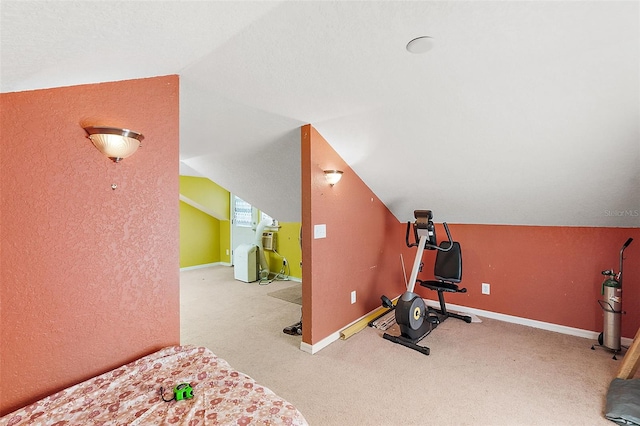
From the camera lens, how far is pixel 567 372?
2.42m

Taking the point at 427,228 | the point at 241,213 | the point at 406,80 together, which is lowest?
the point at 427,228

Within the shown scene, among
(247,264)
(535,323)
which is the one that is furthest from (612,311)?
(247,264)

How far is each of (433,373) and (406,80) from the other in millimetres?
2279

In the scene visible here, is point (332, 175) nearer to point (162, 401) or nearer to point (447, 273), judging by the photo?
point (447, 273)

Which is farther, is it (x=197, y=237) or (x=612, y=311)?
(x=197, y=237)

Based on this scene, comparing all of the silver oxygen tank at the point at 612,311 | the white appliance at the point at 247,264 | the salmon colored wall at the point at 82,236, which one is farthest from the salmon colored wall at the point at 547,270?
the salmon colored wall at the point at 82,236

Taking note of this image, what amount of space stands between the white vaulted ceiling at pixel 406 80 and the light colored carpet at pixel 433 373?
1383 millimetres

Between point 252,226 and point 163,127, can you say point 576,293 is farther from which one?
point 252,226

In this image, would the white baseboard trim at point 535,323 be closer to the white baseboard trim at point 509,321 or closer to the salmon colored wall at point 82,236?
the white baseboard trim at point 509,321

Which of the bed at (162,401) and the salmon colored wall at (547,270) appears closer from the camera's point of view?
the bed at (162,401)

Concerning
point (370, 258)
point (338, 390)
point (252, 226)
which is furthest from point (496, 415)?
point (252, 226)

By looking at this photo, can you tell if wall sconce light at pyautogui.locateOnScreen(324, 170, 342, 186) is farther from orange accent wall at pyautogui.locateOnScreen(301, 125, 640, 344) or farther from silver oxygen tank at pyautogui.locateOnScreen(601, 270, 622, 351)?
silver oxygen tank at pyautogui.locateOnScreen(601, 270, 622, 351)

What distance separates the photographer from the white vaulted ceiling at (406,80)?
3.77 feet

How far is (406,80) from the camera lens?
187 cm
